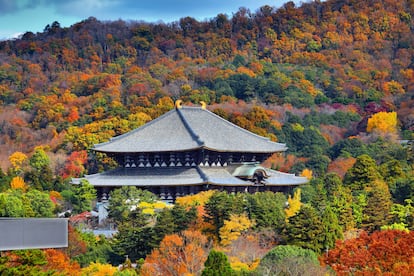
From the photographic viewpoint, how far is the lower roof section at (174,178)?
105 feet

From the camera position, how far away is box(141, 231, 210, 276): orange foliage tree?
68.6 feet

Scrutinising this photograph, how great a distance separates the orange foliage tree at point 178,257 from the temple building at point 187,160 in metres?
8.57

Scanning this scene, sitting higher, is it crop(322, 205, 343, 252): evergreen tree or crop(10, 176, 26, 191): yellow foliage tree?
crop(322, 205, 343, 252): evergreen tree

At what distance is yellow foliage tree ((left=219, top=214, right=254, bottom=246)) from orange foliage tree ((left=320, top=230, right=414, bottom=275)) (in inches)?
168

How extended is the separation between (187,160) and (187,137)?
1.03 metres

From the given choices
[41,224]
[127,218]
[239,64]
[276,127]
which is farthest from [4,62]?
[41,224]

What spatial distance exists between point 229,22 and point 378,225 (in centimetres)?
7476

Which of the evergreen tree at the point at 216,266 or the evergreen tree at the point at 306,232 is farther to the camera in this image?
the evergreen tree at the point at 306,232

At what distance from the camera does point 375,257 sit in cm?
1955

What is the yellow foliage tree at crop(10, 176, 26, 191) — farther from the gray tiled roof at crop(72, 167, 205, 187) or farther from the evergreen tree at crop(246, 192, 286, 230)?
the evergreen tree at crop(246, 192, 286, 230)

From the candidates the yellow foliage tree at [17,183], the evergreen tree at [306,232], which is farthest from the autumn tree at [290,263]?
the yellow foliage tree at [17,183]

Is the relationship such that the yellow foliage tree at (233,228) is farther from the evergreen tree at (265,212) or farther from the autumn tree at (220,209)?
the evergreen tree at (265,212)

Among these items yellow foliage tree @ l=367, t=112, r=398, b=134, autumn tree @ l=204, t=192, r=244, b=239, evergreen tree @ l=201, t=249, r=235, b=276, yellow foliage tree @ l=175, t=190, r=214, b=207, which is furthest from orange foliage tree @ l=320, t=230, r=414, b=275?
yellow foliage tree @ l=367, t=112, r=398, b=134

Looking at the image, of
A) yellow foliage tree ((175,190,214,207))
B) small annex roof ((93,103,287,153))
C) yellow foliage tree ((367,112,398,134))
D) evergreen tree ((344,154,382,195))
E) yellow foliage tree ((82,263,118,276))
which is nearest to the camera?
yellow foliage tree ((82,263,118,276))
